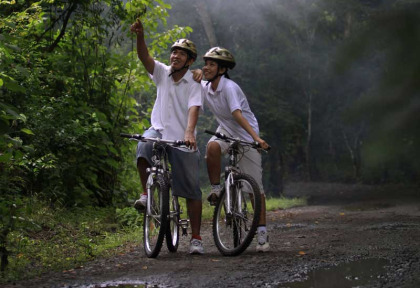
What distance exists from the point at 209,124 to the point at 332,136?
18.0m

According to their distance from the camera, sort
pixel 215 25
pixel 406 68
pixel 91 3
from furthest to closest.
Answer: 1. pixel 215 25
2. pixel 406 68
3. pixel 91 3

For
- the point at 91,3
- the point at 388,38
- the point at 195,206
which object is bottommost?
the point at 195,206

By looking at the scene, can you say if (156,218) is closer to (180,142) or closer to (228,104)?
(180,142)

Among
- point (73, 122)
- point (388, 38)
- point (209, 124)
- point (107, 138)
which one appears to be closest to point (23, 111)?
point (73, 122)

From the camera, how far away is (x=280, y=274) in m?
5.38

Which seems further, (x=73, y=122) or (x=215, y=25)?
(x=215, y=25)

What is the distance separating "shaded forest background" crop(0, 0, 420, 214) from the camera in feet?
29.4

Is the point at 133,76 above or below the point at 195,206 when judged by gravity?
above

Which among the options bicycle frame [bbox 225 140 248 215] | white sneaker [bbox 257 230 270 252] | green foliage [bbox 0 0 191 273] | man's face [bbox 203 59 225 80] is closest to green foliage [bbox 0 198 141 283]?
green foliage [bbox 0 0 191 273]

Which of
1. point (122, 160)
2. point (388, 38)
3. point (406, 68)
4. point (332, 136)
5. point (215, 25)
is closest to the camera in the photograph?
point (122, 160)

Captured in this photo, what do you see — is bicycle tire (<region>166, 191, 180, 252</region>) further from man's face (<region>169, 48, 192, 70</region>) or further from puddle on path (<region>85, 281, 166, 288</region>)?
puddle on path (<region>85, 281, 166, 288</region>)

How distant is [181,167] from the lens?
683 cm

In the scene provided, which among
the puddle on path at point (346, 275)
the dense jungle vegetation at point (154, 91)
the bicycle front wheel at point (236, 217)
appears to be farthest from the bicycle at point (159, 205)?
the puddle on path at point (346, 275)

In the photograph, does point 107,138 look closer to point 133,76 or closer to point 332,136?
point 133,76
